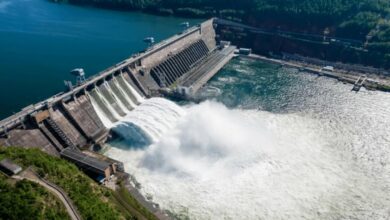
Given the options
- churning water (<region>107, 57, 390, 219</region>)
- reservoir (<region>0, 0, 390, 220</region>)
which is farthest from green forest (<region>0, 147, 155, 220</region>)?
churning water (<region>107, 57, 390, 219</region>)

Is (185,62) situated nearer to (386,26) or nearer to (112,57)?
(112,57)

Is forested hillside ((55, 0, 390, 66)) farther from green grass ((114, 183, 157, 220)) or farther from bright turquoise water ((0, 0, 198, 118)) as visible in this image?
green grass ((114, 183, 157, 220))

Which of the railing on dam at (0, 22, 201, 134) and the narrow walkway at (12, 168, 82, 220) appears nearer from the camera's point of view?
the narrow walkway at (12, 168, 82, 220)

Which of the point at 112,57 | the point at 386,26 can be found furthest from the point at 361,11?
the point at 112,57

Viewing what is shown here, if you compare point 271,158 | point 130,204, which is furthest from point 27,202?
point 271,158

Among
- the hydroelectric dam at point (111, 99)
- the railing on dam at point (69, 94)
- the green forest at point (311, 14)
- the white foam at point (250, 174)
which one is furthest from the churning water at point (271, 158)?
the green forest at point (311, 14)

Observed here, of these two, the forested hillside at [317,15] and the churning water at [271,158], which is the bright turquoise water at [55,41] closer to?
the forested hillside at [317,15]

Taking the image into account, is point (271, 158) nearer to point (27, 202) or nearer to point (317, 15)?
point (27, 202)
